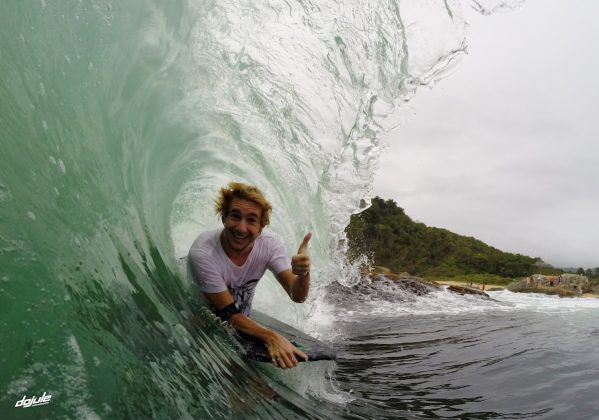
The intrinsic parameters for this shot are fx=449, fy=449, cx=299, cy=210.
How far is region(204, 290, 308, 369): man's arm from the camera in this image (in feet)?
9.01

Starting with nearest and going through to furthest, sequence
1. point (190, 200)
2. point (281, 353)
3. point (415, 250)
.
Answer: point (281, 353) → point (190, 200) → point (415, 250)

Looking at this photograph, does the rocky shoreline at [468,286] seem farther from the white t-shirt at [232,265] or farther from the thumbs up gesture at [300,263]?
the thumbs up gesture at [300,263]

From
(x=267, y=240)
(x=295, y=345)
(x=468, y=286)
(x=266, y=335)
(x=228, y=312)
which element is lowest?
(x=468, y=286)

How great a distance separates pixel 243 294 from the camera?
3385 mm

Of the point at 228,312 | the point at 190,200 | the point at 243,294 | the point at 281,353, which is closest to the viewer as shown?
the point at 281,353

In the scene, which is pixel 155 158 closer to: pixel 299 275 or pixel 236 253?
pixel 236 253

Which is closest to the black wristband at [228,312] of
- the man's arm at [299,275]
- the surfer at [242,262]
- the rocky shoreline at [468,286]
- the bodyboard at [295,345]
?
the surfer at [242,262]

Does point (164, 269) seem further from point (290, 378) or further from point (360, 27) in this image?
point (360, 27)

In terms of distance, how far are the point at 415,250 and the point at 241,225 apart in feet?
191

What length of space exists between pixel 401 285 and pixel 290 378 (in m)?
19.9

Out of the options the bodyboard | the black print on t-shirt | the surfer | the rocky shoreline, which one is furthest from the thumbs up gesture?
the rocky shoreline

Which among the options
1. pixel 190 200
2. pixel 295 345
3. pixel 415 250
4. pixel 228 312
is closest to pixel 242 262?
pixel 228 312

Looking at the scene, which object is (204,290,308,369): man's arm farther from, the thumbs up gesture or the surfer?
the thumbs up gesture

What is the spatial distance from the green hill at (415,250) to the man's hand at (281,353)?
47.3 meters
